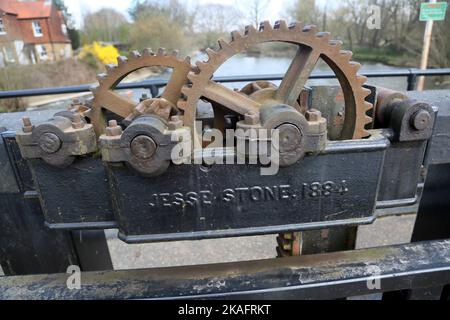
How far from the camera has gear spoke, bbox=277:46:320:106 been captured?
2.81 ft

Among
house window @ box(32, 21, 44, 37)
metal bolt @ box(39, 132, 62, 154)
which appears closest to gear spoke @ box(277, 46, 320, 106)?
metal bolt @ box(39, 132, 62, 154)

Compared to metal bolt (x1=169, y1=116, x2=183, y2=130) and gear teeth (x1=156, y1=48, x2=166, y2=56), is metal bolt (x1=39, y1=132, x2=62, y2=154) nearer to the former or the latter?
metal bolt (x1=169, y1=116, x2=183, y2=130)

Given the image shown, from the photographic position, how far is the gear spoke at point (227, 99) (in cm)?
85

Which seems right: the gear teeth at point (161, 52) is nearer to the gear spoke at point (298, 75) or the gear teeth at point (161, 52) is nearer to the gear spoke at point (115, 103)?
the gear spoke at point (115, 103)

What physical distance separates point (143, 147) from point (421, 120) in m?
0.72

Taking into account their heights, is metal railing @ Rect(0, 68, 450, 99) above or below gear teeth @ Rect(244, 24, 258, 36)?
below

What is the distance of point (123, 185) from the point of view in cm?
82

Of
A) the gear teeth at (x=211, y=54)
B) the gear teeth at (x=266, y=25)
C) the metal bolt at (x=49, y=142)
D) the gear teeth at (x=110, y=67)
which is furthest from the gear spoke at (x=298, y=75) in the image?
the metal bolt at (x=49, y=142)

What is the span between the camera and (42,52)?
53.2ft

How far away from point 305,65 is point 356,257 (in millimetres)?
633

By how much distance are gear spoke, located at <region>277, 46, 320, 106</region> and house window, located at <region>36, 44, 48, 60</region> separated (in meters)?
17.9

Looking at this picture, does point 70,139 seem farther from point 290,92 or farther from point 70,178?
point 290,92

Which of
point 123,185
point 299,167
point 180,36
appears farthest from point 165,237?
point 180,36
